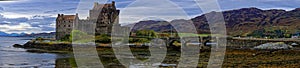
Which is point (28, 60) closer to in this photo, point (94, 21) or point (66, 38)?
point (66, 38)


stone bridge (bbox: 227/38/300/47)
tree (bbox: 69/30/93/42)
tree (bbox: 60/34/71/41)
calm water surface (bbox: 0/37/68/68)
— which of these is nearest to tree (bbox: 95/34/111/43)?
tree (bbox: 69/30/93/42)

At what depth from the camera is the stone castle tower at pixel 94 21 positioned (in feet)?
249

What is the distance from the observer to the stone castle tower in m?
75.8

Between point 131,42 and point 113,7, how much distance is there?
1393cm

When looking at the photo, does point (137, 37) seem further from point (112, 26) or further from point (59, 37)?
point (59, 37)

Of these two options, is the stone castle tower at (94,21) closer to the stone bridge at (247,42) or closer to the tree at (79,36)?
the tree at (79,36)

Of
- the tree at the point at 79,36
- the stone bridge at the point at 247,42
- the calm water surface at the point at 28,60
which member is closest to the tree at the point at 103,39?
the tree at the point at 79,36

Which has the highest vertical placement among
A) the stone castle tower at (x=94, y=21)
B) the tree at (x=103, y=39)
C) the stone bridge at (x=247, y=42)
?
the stone castle tower at (x=94, y=21)

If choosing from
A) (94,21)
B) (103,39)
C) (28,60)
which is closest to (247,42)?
(103,39)

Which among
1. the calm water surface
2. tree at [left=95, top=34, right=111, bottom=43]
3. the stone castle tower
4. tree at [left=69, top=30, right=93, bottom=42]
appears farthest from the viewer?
the stone castle tower

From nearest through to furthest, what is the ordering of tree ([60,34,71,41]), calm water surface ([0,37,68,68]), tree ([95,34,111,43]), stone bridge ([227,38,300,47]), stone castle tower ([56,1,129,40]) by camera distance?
calm water surface ([0,37,68,68]) < tree ([95,34,111,43]) < tree ([60,34,71,41]) < stone bridge ([227,38,300,47]) < stone castle tower ([56,1,129,40])

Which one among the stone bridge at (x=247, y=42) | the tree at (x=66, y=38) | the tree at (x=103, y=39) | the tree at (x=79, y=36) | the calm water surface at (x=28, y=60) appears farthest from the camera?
the stone bridge at (x=247, y=42)

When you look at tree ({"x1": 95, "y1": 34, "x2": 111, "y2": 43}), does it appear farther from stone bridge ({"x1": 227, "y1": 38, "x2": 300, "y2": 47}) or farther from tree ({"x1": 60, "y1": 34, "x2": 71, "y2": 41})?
stone bridge ({"x1": 227, "y1": 38, "x2": 300, "y2": 47})

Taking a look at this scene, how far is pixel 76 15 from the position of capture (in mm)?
76125
